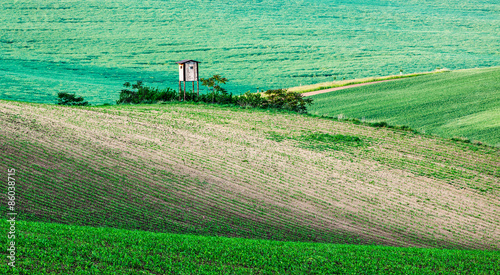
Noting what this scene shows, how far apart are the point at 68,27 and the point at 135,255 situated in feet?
266

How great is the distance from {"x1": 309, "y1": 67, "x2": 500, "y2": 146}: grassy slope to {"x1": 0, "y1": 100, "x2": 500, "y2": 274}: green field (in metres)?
4.62

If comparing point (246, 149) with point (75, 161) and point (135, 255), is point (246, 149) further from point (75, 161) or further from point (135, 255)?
point (135, 255)

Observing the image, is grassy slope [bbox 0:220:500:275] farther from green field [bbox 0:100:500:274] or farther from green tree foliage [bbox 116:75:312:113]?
green tree foliage [bbox 116:75:312:113]

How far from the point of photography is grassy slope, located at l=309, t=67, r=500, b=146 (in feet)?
104

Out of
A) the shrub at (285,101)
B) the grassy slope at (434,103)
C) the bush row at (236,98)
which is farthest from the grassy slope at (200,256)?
the bush row at (236,98)

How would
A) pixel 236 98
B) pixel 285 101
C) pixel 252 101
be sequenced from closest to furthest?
pixel 285 101 → pixel 252 101 → pixel 236 98

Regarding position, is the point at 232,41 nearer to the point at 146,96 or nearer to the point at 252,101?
the point at 146,96

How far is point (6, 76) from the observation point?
5284cm

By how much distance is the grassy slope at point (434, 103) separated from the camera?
31.8 m

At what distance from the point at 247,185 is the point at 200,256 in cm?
758

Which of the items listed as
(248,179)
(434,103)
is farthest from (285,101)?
(248,179)

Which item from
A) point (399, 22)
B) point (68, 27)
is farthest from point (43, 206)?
point (399, 22)

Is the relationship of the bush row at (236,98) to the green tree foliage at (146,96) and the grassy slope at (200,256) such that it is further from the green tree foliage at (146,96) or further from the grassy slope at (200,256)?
the grassy slope at (200,256)

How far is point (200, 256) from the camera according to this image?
1066 cm
